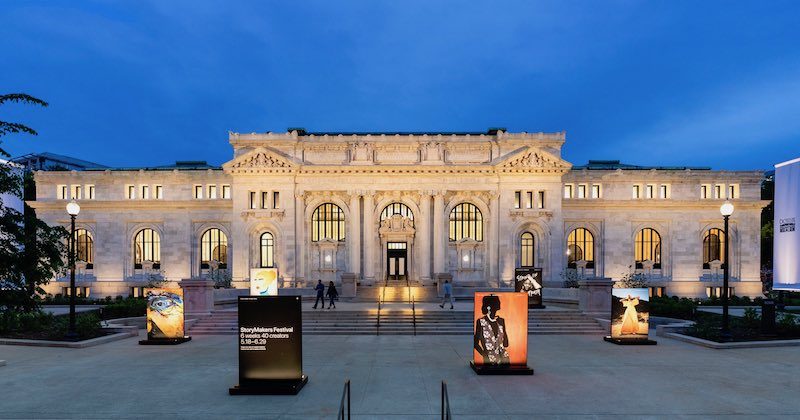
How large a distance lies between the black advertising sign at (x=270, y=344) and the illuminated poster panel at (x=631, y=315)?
49.8 ft

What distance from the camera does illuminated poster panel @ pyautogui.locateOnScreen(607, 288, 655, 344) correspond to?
19969 millimetres

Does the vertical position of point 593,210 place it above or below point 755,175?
below

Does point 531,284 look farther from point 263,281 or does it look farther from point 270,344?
point 270,344

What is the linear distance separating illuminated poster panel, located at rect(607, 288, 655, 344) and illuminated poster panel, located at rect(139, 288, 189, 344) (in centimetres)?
2079

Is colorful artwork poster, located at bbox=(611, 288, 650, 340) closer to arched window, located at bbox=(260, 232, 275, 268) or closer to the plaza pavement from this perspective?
the plaza pavement

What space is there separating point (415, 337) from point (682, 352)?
12.2 m

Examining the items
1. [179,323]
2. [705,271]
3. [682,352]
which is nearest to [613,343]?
[682,352]

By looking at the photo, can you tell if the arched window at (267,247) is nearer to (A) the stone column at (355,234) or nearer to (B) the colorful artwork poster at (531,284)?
(A) the stone column at (355,234)

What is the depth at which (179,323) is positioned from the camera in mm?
20438

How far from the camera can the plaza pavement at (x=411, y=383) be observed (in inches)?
438

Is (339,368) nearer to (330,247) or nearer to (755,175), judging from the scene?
(330,247)

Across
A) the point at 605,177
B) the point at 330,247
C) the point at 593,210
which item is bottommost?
the point at 330,247

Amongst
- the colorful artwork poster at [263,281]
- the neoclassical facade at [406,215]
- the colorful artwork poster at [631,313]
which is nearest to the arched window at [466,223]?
the neoclassical facade at [406,215]

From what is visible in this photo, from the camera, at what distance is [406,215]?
44.3 metres
